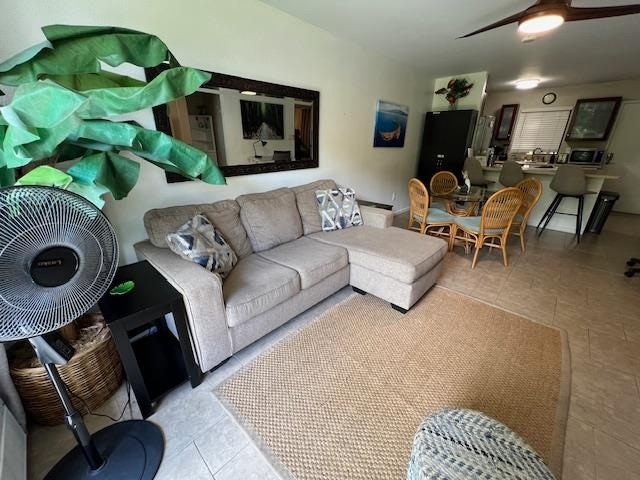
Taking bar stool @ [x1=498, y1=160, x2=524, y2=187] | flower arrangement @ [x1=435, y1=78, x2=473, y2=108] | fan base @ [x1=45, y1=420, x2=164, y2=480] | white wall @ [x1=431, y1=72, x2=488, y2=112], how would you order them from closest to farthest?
fan base @ [x1=45, y1=420, x2=164, y2=480]
bar stool @ [x1=498, y1=160, x2=524, y2=187]
white wall @ [x1=431, y1=72, x2=488, y2=112]
flower arrangement @ [x1=435, y1=78, x2=473, y2=108]

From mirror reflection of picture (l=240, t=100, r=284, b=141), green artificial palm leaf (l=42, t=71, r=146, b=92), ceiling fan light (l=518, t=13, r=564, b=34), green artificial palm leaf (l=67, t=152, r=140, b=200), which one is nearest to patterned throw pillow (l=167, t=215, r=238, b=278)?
green artificial palm leaf (l=67, t=152, r=140, b=200)

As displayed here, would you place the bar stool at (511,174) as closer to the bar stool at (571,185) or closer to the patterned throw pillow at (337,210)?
the bar stool at (571,185)

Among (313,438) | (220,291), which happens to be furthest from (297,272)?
(313,438)

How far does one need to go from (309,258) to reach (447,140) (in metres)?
3.86

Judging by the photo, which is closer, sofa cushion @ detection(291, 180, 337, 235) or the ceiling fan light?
the ceiling fan light

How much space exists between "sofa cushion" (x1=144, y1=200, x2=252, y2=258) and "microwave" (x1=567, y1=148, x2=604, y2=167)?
6343mm

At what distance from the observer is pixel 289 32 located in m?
2.46

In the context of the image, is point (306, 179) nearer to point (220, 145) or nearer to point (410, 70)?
point (220, 145)

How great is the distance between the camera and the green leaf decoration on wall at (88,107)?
25.4 inches

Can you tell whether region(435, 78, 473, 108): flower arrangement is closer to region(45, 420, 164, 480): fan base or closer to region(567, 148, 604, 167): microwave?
region(567, 148, 604, 167): microwave

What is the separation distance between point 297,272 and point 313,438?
935 mm

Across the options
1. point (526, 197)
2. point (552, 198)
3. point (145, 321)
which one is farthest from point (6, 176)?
point (552, 198)

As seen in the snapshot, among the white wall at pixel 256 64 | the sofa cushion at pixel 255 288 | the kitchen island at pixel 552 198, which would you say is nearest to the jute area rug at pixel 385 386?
the sofa cushion at pixel 255 288

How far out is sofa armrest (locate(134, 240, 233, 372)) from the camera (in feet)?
4.41
